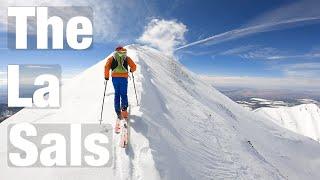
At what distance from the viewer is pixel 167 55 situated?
41.4 metres

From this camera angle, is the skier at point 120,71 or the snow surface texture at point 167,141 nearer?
the snow surface texture at point 167,141

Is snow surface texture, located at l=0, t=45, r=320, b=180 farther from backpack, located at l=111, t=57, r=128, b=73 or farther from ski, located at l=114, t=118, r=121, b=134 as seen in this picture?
backpack, located at l=111, t=57, r=128, b=73

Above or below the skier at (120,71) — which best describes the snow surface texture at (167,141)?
below

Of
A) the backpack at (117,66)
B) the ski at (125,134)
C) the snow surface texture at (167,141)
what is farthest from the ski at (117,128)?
the backpack at (117,66)

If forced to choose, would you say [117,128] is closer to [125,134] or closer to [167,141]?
[125,134]

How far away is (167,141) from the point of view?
1600 centimetres

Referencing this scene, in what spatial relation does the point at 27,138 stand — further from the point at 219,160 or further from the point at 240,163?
the point at 240,163

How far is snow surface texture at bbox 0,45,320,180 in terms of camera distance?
1273 cm

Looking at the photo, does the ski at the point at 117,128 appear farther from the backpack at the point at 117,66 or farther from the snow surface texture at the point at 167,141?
the backpack at the point at 117,66

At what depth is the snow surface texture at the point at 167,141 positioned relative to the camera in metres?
12.7

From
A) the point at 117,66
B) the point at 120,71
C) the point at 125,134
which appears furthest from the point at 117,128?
the point at 117,66

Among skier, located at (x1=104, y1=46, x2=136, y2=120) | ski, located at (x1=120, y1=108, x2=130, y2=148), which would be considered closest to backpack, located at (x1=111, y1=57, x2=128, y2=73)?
skier, located at (x1=104, y1=46, x2=136, y2=120)

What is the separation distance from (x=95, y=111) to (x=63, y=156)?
4.29 metres

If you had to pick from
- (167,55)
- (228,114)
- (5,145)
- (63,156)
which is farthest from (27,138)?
(167,55)
